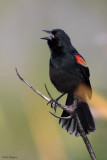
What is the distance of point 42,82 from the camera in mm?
3160

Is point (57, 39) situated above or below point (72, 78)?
above

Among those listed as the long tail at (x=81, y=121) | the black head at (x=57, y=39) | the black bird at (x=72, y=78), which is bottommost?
the long tail at (x=81, y=121)

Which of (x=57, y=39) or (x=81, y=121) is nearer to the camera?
(x=81, y=121)

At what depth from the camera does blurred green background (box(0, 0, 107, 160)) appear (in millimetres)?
2865

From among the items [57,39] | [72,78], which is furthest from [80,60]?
[57,39]

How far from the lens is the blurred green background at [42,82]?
113 inches

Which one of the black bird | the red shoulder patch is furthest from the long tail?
the red shoulder patch

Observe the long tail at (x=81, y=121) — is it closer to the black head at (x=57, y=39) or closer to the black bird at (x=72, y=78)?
the black bird at (x=72, y=78)

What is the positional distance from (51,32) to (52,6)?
100 cm

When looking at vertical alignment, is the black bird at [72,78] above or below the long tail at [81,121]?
above

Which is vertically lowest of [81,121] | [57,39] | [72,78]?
[81,121]

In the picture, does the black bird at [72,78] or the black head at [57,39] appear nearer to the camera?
the black bird at [72,78]

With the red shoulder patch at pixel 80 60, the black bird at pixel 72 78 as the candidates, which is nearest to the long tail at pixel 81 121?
the black bird at pixel 72 78

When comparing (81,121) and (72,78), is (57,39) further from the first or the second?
(81,121)
